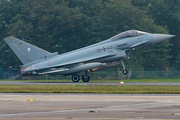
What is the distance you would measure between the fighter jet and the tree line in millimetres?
16731

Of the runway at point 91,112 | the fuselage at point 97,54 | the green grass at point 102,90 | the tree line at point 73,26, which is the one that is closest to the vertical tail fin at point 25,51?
the fuselage at point 97,54

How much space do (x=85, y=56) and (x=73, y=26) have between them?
2115 cm

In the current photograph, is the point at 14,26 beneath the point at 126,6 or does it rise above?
beneath

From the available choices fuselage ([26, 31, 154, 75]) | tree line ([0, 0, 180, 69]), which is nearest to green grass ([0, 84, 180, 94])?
fuselage ([26, 31, 154, 75])

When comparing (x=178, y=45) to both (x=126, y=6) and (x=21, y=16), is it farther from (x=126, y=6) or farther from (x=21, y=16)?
(x=21, y=16)

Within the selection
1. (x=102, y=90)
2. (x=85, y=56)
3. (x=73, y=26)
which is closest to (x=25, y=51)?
(x=85, y=56)

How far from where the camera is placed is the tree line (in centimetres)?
4738

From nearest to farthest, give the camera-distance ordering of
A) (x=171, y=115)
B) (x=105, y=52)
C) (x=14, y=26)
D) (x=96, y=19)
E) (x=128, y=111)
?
(x=171, y=115)
(x=128, y=111)
(x=105, y=52)
(x=14, y=26)
(x=96, y=19)

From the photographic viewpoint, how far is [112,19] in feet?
162

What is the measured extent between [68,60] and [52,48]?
21640mm

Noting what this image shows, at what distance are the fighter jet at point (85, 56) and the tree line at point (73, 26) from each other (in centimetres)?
1673

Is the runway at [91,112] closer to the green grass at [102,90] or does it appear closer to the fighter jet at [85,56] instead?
the green grass at [102,90]

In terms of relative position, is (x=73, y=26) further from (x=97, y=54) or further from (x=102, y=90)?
(x=102, y=90)

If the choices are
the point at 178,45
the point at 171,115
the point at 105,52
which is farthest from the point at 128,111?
the point at 178,45
